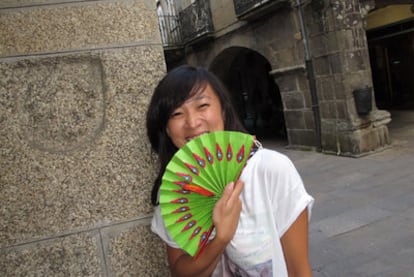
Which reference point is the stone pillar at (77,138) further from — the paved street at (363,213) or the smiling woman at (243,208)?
the paved street at (363,213)

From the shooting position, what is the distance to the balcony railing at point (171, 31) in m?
13.2

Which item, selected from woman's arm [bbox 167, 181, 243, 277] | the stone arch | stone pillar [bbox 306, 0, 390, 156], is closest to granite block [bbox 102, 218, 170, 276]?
woman's arm [bbox 167, 181, 243, 277]

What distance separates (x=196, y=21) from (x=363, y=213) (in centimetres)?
922

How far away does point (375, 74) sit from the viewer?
41.9ft

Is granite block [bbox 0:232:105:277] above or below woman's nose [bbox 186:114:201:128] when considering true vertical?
below

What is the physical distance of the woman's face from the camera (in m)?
1.23

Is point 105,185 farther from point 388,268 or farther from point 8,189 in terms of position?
point 388,268

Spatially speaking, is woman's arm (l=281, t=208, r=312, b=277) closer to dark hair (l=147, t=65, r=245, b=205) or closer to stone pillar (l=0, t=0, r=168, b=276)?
dark hair (l=147, t=65, r=245, b=205)

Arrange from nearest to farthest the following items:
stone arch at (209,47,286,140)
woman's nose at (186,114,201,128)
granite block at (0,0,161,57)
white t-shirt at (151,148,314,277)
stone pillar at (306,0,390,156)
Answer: white t-shirt at (151,148,314,277), woman's nose at (186,114,201,128), granite block at (0,0,161,57), stone pillar at (306,0,390,156), stone arch at (209,47,286,140)

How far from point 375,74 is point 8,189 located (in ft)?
43.8

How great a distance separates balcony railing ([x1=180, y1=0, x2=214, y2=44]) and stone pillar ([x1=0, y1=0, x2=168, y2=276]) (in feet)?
32.9

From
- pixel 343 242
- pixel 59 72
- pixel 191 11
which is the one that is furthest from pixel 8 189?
pixel 191 11

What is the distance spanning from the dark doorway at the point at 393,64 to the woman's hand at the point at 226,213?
1161 cm

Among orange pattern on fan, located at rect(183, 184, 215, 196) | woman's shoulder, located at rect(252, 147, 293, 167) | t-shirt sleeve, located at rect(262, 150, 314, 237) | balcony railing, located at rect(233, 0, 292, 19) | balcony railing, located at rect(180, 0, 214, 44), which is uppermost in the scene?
balcony railing, located at rect(180, 0, 214, 44)
